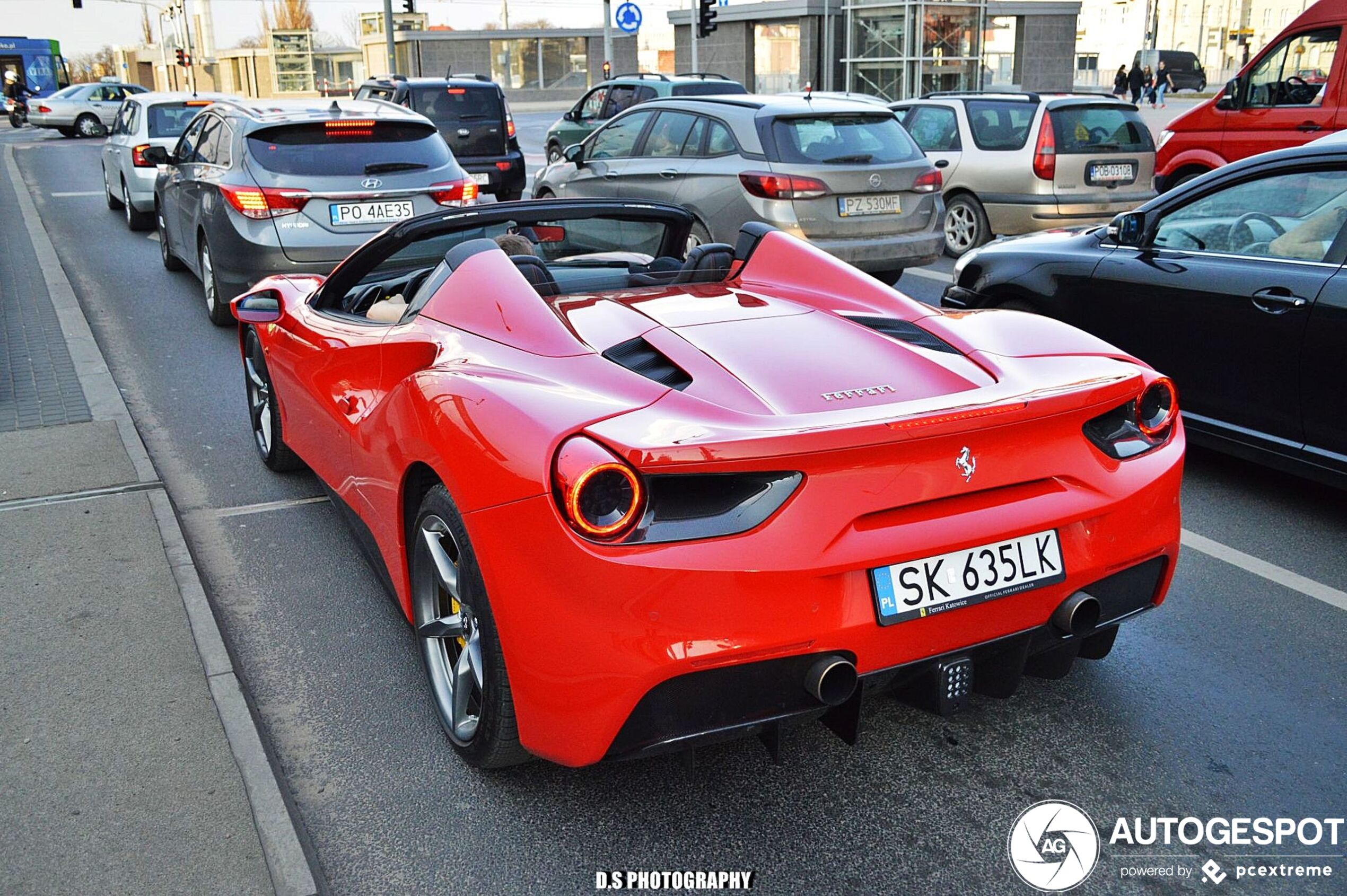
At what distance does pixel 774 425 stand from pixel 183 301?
879 cm

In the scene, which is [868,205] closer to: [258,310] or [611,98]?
[258,310]

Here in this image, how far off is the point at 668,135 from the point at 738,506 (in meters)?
8.33

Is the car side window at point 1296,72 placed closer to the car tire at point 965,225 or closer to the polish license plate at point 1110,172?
the polish license plate at point 1110,172

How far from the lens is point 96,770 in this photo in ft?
9.90

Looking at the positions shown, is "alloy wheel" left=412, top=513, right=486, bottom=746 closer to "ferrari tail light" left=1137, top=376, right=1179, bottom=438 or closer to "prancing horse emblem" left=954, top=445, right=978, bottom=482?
"prancing horse emblem" left=954, top=445, right=978, bottom=482

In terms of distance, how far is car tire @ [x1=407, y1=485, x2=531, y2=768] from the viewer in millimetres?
2762

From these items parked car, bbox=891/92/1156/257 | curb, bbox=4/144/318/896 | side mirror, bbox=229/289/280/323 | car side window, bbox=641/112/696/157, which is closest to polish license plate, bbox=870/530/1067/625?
curb, bbox=4/144/318/896

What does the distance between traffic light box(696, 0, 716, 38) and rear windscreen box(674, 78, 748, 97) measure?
13.4 metres

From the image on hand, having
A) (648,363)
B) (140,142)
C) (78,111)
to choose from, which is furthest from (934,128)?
(78,111)

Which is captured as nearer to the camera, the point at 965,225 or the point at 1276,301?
the point at 1276,301

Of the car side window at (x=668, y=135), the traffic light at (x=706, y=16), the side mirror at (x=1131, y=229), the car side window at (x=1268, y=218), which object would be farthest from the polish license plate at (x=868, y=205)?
the traffic light at (x=706, y=16)

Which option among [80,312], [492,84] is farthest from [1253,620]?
[492,84]

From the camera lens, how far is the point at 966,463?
2623 mm

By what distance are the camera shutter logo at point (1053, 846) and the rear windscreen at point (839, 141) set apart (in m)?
7.02
